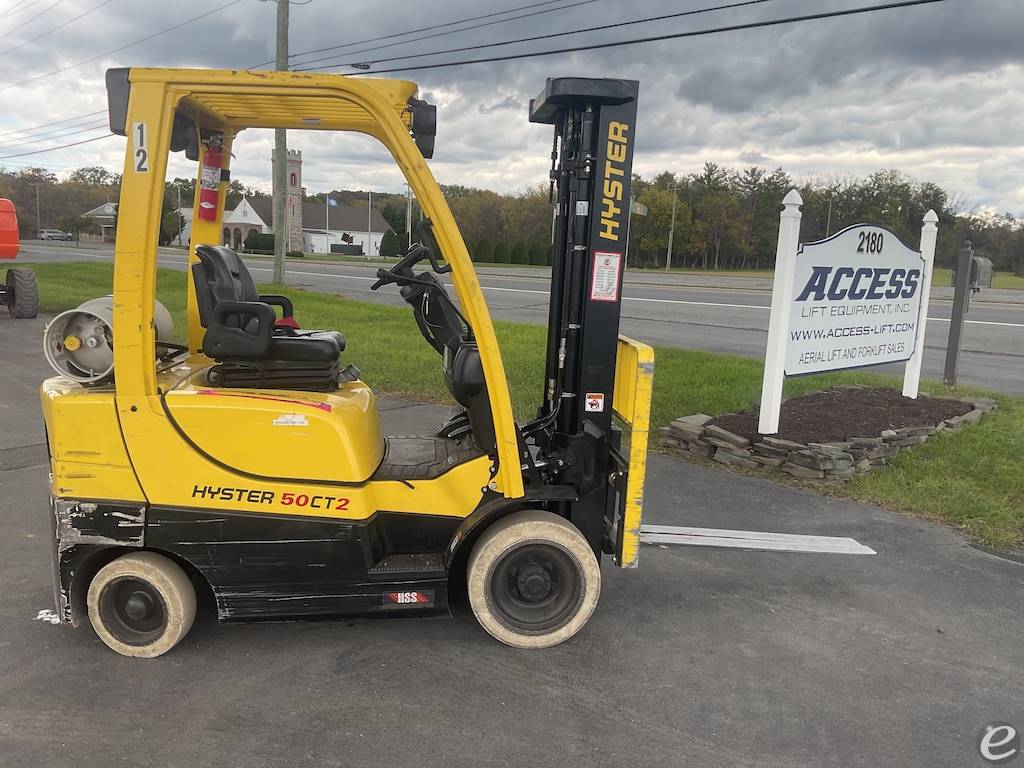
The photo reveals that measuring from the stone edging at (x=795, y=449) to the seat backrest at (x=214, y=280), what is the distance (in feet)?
14.9

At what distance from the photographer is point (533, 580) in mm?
3668

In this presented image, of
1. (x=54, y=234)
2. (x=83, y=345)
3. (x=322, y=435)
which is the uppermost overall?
(x=54, y=234)

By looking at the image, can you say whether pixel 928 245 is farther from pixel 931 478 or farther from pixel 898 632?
pixel 898 632

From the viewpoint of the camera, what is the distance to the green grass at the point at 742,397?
19.4 ft

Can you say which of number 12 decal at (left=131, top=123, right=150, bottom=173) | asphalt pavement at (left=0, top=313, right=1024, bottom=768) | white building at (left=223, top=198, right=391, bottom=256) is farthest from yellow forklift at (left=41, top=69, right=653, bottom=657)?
white building at (left=223, top=198, right=391, bottom=256)

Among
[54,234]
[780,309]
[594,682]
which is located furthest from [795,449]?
[54,234]

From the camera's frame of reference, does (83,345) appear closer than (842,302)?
Yes

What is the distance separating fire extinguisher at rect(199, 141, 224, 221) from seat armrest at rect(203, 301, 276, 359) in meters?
1.15

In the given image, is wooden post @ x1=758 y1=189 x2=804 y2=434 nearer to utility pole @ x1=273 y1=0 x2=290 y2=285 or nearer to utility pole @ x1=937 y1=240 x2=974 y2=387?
utility pole @ x1=937 y1=240 x2=974 y2=387

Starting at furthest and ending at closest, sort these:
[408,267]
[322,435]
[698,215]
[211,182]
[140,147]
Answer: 1. [698,215]
2. [211,182]
3. [408,267]
4. [322,435]
5. [140,147]

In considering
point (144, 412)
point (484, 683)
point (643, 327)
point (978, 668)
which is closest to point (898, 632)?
point (978, 668)

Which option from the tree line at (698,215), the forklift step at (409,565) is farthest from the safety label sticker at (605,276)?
the tree line at (698,215)

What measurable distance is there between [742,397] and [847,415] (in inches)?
54.4

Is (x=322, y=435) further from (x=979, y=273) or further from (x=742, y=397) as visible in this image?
(x=979, y=273)
